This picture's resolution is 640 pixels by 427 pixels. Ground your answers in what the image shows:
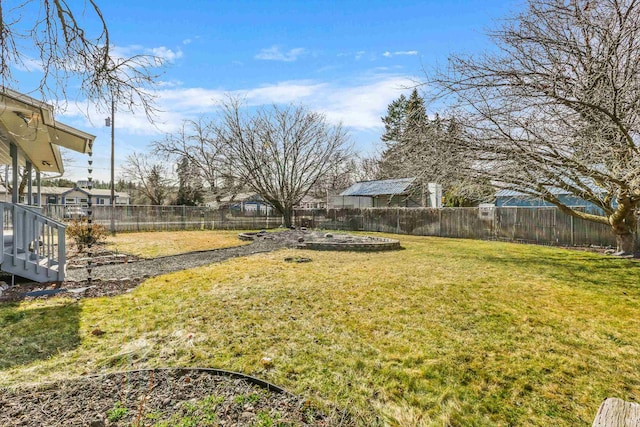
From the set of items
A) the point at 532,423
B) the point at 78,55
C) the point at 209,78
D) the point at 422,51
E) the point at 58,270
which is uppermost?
the point at 422,51

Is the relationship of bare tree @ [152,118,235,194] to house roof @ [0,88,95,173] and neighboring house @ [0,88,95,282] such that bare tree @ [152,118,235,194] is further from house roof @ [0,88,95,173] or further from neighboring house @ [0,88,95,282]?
neighboring house @ [0,88,95,282]

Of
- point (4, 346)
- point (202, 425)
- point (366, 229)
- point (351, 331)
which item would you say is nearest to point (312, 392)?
point (202, 425)

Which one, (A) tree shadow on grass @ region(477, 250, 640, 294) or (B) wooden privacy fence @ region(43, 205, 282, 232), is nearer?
(A) tree shadow on grass @ region(477, 250, 640, 294)

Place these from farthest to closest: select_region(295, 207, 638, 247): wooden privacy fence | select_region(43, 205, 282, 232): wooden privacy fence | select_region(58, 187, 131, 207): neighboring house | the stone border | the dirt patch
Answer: select_region(58, 187, 131, 207): neighboring house
select_region(43, 205, 282, 232): wooden privacy fence
select_region(295, 207, 638, 247): wooden privacy fence
the stone border
the dirt patch

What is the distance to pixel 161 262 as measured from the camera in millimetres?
7996

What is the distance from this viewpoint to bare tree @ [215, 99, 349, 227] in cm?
1934

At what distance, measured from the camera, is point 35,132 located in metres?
3.39

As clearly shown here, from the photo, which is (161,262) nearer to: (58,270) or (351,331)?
(58,270)

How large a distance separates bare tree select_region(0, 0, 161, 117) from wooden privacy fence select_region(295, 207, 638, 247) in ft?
43.1

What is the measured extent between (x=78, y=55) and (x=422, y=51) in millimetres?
5862

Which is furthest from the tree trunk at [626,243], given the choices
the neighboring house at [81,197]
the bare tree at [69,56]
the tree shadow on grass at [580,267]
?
the neighboring house at [81,197]

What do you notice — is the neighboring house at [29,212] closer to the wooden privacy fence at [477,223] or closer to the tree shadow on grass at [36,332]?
the tree shadow on grass at [36,332]

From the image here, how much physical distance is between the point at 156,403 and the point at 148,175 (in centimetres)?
3279

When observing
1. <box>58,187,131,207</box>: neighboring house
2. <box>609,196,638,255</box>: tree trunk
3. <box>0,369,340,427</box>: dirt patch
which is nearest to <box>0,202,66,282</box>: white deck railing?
<box>0,369,340,427</box>: dirt patch
